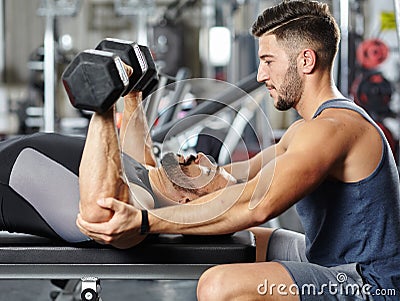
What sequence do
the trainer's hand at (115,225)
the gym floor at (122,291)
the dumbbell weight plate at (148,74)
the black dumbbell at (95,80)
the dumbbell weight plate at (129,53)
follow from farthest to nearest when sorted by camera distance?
the gym floor at (122,291), the dumbbell weight plate at (148,74), the dumbbell weight plate at (129,53), the trainer's hand at (115,225), the black dumbbell at (95,80)

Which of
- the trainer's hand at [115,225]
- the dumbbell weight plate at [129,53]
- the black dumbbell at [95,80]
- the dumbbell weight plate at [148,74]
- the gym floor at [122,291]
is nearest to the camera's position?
the black dumbbell at [95,80]

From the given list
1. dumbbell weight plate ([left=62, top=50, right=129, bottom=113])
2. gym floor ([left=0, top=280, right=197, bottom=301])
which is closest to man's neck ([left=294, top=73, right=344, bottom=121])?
dumbbell weight plate ([left=62, top=50, right=129, bottom=113])

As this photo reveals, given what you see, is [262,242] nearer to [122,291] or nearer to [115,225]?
[115,225]

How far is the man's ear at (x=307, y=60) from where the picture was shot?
1806 mm

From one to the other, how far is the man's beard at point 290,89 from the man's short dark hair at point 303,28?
0.05 metres

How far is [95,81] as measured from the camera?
1.54 meters

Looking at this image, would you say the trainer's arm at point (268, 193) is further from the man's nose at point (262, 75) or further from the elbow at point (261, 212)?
the man's nose at point (262, 75)

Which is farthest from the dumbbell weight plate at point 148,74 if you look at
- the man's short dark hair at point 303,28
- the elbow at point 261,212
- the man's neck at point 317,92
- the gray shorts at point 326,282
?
the gray shorts at point 326,282

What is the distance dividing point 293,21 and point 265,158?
393mm

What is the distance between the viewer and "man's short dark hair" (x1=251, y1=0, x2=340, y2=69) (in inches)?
71.5

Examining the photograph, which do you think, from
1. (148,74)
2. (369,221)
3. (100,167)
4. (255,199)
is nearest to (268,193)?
(255,199)

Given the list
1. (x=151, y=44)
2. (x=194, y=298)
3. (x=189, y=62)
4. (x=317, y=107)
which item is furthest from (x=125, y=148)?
(x=189, y=62)

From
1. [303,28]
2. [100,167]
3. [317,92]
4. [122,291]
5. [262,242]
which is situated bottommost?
[122,291]

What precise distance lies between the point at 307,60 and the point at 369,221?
0.42 meters
